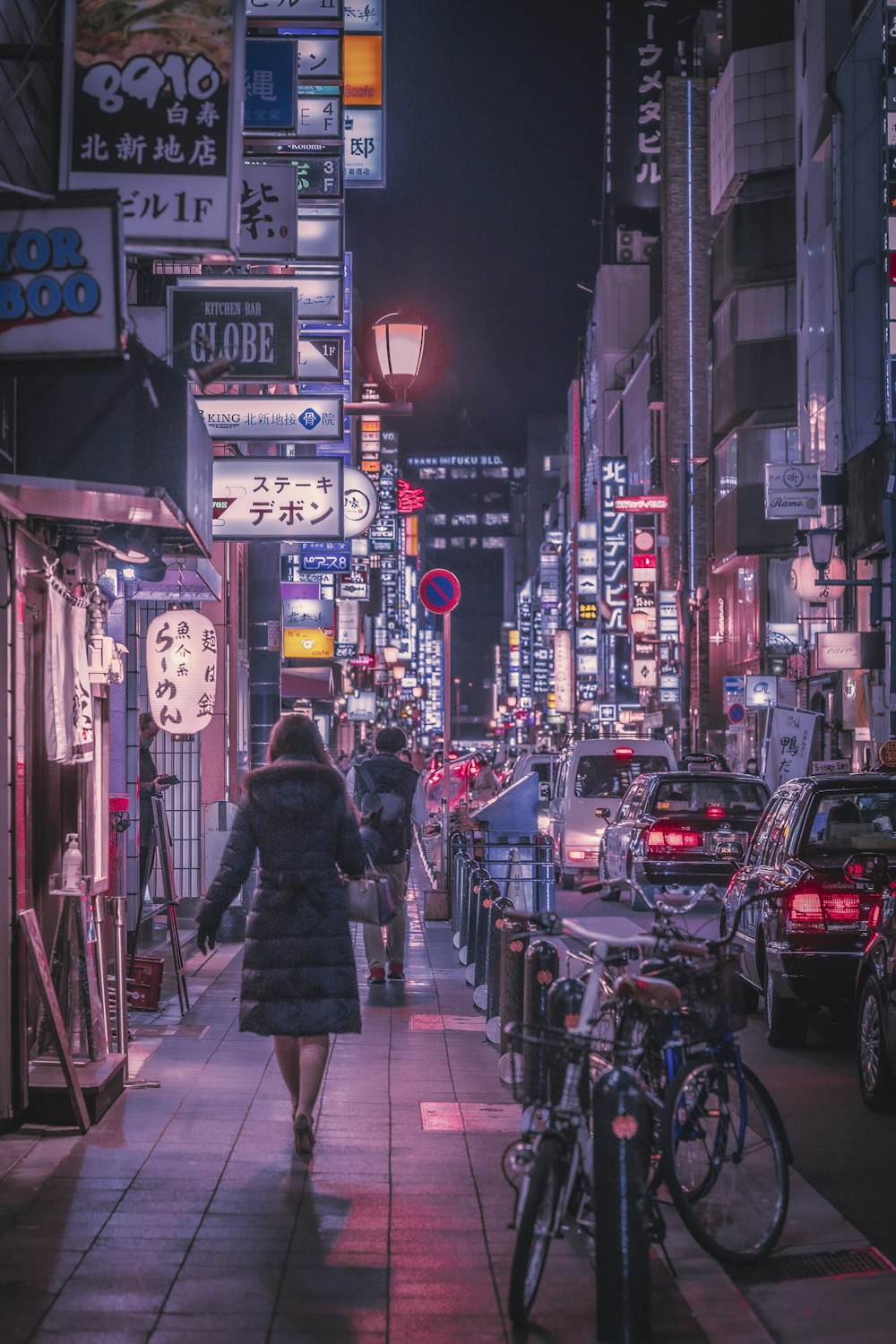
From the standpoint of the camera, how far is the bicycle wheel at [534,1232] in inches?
213

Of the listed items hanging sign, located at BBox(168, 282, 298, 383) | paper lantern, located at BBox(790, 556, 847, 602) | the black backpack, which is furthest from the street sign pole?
paper lantern, located at BBox(790, 556, 847, 602)

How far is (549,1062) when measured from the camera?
5672 mm

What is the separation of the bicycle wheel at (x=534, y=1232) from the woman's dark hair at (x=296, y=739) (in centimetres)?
314

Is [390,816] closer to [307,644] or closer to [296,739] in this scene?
[296,739]

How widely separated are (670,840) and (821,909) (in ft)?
24.9

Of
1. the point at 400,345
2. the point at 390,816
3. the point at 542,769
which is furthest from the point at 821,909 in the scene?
the point at 542,769

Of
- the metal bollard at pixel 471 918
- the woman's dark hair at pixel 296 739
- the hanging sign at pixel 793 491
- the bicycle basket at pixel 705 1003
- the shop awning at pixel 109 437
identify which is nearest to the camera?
the bicycle basket at pixel 705 1003

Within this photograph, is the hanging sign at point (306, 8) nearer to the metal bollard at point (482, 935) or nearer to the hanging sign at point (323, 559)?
the metal bollard at point (482, 935)

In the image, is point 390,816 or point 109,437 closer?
point 109,437

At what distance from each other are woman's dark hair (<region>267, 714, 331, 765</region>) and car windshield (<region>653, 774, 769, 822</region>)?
11.2 meters

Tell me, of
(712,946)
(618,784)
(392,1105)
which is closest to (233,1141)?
(392,1105)

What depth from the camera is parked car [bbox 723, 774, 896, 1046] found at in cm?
1105

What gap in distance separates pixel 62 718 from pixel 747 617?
1819 inches

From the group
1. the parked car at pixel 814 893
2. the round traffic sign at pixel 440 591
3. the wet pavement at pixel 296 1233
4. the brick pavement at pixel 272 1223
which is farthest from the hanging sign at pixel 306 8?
the wet pavement at pixel 296 1233
